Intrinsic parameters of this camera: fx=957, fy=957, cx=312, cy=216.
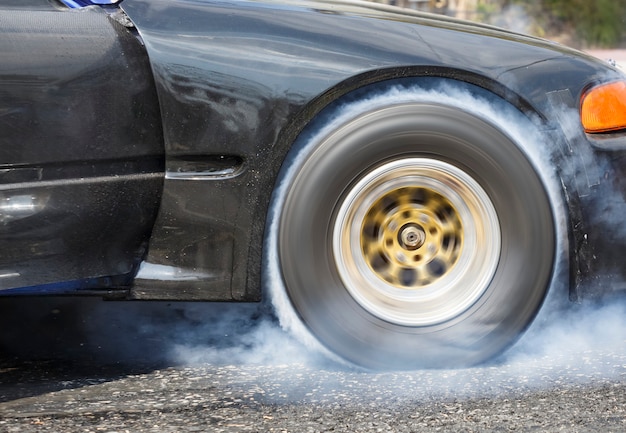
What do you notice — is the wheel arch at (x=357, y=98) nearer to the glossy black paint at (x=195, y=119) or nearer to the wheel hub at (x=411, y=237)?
the glossy black paint at (x=195, y=119)

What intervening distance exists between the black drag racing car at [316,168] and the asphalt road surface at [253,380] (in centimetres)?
18

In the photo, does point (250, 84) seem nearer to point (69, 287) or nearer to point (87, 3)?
point (87, 3)

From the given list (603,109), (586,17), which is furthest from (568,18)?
(603,109)

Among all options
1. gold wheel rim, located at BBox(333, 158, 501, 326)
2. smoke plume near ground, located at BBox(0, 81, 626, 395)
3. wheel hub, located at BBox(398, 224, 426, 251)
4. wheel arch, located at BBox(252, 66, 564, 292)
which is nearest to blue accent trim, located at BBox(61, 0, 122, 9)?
Answer: wheel arch, located at BBox(252, 66, 564, 292)

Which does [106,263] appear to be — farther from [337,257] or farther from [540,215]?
[540,215]

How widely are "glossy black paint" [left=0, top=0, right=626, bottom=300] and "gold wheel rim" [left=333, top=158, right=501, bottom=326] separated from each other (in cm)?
26

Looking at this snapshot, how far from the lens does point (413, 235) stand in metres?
2.99

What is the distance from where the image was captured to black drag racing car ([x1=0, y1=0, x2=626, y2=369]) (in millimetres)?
2727

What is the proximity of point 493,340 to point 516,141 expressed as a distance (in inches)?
24.7

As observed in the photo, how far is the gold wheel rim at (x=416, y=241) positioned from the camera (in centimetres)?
296

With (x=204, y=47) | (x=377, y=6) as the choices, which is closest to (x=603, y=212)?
(x=377, y=6)

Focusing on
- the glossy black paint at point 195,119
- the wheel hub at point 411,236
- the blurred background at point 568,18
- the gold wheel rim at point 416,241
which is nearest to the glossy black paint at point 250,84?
the glossy black paint at point 195,119

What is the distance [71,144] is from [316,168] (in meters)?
0.72

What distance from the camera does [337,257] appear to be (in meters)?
2.96
